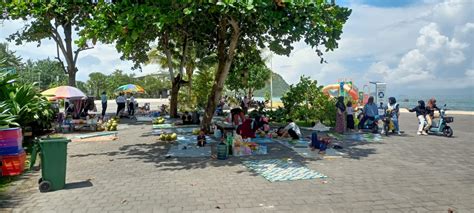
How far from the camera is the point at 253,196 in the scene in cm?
567

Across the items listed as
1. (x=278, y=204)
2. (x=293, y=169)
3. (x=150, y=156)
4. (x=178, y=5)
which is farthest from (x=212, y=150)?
(x=278, y=204)

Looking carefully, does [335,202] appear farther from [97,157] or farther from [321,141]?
[97,157]

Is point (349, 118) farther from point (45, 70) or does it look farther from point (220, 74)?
point (45, 70)

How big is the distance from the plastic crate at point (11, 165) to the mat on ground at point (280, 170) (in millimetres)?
5019

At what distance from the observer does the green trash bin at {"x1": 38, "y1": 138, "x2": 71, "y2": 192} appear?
6.00 m

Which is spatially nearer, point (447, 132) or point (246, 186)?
point (246, 186)

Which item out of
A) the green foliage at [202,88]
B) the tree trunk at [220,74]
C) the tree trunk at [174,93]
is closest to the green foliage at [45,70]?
the green foliage at [202,88]

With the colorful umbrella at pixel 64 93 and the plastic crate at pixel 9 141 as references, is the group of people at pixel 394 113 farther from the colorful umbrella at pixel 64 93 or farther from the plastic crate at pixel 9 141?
the colorful umbrella at pixel 64 93

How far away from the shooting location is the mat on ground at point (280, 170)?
6883 mm

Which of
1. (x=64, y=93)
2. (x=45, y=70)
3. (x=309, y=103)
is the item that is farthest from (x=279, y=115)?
(x=45, y=70)

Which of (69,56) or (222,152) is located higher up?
(69,56)

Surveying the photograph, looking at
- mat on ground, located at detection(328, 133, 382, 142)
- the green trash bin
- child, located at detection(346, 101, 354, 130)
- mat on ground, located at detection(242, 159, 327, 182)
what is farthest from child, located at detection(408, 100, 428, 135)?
the green trash bin

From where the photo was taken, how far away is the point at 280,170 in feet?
24.5

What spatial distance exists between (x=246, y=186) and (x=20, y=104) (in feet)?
29.6
